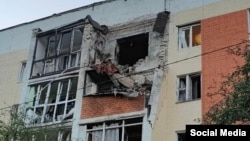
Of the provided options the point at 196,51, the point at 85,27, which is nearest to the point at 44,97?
the point at 85,27

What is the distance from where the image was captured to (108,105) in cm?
1895

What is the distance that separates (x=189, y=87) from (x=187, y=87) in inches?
3.5

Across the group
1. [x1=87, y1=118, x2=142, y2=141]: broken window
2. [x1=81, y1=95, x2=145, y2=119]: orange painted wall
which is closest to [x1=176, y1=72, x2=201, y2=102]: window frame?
[x1=81, y1=95, x2=145, y2=119]: orange painted wall

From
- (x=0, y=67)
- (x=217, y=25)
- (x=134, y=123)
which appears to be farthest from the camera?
(x=0, y=67)

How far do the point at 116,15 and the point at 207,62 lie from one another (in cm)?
627

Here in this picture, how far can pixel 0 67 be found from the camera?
84.4 feet

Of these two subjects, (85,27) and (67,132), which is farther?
(85,27)

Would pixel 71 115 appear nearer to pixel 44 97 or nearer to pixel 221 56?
pixel 44 97

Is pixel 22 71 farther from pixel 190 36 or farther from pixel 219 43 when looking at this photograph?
pixel 219 43

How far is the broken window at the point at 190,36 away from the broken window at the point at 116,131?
4467 millimetres

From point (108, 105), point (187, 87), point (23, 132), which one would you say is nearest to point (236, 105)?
point (187, 87)

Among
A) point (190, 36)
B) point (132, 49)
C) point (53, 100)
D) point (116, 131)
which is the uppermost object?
point (132, 49)

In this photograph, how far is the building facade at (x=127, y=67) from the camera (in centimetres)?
1825

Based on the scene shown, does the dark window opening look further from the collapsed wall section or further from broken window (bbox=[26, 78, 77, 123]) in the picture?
broken window (bbox=[26, 78, 77, 123])
